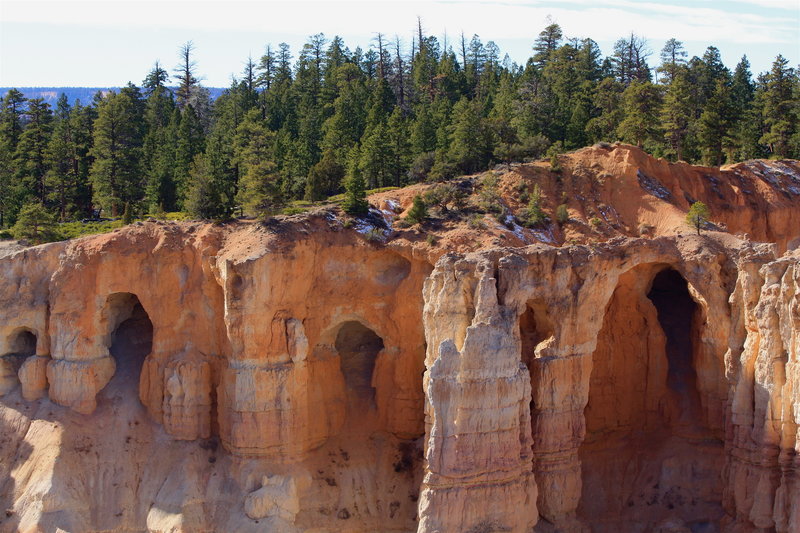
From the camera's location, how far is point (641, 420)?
1727 inches

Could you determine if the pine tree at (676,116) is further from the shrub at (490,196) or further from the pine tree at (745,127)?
the shrub at (490,196)

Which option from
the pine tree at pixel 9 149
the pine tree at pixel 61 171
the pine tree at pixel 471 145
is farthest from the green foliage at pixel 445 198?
the pine tree at pixel 9 149

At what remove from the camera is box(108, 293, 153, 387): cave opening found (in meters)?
45.7

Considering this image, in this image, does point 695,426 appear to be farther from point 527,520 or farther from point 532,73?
point 532,73

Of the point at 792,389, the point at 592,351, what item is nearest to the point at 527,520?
the point at 592,351

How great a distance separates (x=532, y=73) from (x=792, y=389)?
4574 centimetres

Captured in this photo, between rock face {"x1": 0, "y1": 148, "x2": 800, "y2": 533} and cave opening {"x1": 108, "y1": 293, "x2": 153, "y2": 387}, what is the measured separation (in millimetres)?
93

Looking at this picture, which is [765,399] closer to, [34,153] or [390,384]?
[390,384]

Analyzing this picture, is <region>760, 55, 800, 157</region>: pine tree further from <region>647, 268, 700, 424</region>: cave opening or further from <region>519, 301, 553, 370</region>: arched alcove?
<region>519, 301, 553, 370</region>: arched alcove

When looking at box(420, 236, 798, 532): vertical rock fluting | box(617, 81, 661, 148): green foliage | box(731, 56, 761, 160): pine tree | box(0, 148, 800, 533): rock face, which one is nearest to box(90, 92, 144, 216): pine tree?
box(0, 148, 800, 533): rock face

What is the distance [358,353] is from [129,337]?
31.9 ft

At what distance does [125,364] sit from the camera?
46.0 metres

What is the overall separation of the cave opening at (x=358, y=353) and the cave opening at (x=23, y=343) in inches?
501

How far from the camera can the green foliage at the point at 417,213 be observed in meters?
46.1
